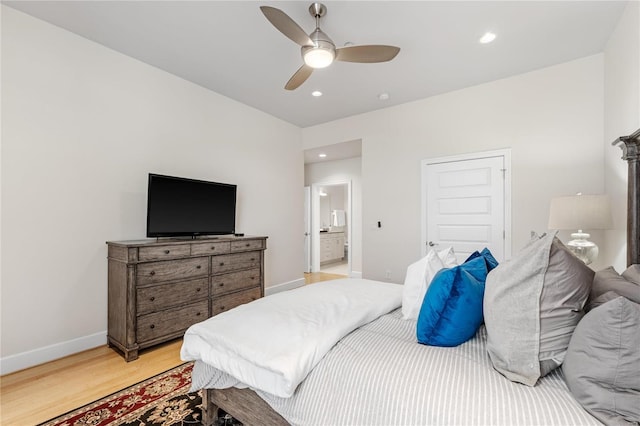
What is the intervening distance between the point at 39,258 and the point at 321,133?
4.02m

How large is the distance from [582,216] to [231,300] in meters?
3.51

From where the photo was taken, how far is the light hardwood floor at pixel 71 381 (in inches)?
72.3

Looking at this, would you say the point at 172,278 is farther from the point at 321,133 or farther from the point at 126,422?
the point at 321,133

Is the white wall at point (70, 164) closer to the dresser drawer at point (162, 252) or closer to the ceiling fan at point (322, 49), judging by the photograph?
the dresser drawer at point (162, 252)

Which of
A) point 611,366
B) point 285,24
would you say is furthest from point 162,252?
point 611,366

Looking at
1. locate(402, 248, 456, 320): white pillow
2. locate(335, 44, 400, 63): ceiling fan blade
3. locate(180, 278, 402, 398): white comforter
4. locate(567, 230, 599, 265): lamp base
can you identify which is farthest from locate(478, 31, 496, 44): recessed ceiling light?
locate(180, 278, 402, 398): white comforter

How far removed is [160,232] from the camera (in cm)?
292

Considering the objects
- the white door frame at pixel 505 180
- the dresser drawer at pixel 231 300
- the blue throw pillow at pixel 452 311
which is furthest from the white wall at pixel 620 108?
the dresser drawer at pixel 231 300

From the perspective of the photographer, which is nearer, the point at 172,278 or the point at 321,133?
the point at 172,278

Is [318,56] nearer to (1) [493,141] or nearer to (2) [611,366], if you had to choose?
(2) [611,366]

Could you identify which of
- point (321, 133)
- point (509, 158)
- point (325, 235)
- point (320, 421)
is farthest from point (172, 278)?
point (325, 235)

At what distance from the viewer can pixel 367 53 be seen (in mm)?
2295

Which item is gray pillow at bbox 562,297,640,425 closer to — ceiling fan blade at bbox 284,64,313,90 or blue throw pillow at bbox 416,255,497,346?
blue throw pillow at bbox 416,255,497,346

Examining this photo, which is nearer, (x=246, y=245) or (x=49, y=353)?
(x=49, y=353)
